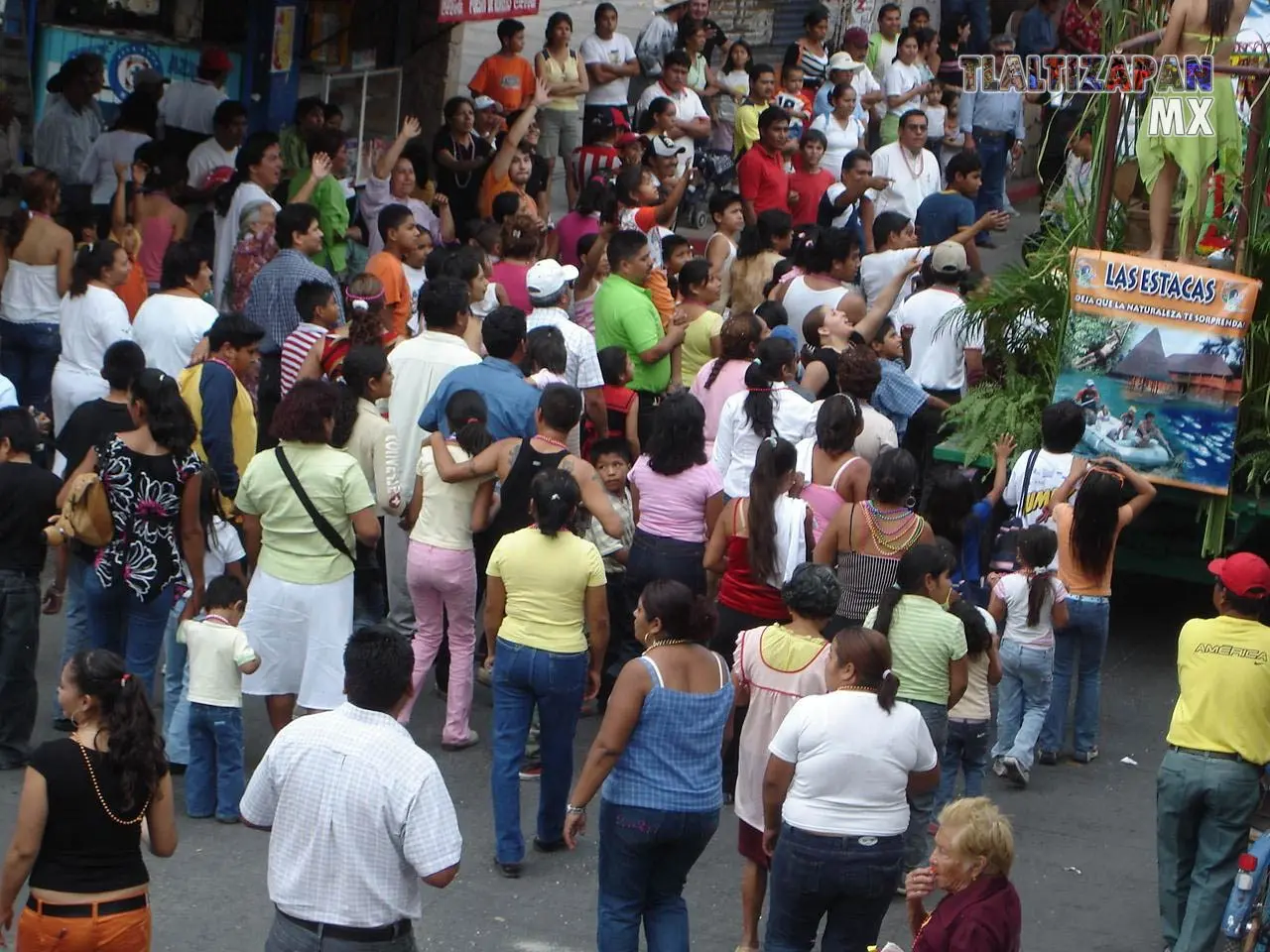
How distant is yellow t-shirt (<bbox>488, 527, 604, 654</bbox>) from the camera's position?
274 inches

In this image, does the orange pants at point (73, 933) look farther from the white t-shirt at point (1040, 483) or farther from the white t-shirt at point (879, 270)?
the white t-shirt at point (879, 270)

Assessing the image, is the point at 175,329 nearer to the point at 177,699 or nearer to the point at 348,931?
the point at 177,699

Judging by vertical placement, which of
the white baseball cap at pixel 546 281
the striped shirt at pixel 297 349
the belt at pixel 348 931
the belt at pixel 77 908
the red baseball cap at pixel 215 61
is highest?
the red baseball cap at pixel 215 61

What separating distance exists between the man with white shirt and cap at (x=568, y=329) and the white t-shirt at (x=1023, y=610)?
→ 2.26 meters

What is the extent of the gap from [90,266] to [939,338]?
4.61 m

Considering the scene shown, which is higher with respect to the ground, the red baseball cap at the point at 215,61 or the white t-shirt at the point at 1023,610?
the red baseball cap at the point at 215,61

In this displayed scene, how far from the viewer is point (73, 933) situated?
5.10m

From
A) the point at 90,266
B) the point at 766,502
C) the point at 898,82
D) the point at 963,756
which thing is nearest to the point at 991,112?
the point at 898,82

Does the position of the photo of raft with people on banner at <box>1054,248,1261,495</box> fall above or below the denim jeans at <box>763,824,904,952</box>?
above

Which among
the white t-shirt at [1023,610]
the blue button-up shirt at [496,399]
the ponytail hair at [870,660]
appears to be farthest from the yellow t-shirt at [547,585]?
the white t-shirt at [1023,610]

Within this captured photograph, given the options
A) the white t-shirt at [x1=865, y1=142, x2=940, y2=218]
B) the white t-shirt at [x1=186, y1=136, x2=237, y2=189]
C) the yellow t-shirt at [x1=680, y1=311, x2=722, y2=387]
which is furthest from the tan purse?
the white t-shirt at [x1=865, y1=142, x2=940, y2=218]

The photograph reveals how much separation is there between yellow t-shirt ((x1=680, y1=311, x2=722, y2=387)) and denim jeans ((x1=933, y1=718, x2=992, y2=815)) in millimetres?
3272

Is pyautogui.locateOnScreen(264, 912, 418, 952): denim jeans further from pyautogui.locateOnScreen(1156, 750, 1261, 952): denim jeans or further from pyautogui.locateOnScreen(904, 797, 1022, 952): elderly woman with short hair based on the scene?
pyautogui.locateOnScreen(1156, 750, 1261, 952): denim jeans

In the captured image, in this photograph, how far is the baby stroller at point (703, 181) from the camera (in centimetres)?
1623
